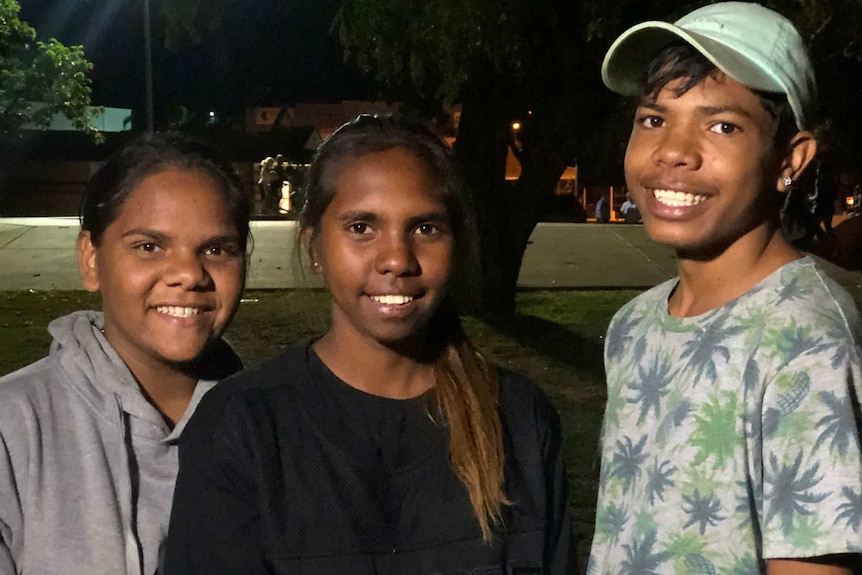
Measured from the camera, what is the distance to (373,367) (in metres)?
2.01

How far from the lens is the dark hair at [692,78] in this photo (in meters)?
1.93

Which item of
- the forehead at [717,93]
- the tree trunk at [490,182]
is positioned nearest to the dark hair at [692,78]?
the forehead at [717,93]

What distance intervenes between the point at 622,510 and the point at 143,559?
38.8 inches

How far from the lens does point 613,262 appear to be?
14375 mm

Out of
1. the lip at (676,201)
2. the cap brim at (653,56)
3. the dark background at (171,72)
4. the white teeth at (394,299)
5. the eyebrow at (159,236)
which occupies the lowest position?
the white teeth at (394,299)

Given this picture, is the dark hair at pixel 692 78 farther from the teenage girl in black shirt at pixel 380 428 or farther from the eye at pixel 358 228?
the eye at pixel 358 228

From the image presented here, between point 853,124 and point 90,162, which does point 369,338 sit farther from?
point 90,162

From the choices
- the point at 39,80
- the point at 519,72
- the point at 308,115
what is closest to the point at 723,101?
the point at 519,72

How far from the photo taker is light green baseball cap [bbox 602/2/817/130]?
188 cm

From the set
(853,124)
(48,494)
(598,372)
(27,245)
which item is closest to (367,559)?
(48,494)

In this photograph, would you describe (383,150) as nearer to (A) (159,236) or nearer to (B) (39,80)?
(A) (159,236)

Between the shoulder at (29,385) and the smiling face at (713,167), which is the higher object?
the smiling face at (713,167)

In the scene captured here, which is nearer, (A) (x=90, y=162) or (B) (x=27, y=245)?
(B) (x=27, y=245)

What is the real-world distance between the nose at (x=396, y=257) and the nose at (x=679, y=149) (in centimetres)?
54
